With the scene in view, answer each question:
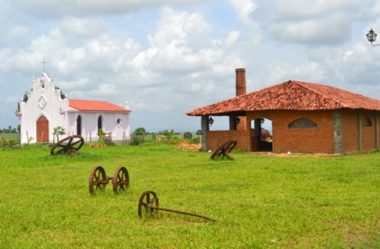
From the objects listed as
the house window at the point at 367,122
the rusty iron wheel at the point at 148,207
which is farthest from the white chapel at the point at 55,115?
the rusty iron wheel at the point at 148,207

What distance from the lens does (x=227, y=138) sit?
1340 inches

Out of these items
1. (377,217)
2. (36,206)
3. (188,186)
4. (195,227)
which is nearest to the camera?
(195,227)

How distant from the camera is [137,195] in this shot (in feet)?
45.9

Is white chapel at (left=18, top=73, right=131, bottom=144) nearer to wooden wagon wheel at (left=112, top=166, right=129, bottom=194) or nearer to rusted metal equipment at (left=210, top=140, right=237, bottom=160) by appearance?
rusted metal equipment at (left=210, top=140, right=237, bottom=160)

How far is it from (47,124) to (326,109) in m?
26.2

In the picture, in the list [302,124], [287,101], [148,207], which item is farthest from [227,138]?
[148,207]

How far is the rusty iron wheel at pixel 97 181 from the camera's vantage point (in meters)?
13.8

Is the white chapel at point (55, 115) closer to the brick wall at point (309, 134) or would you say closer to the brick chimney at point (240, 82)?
the brick chimney at point (240, 82)

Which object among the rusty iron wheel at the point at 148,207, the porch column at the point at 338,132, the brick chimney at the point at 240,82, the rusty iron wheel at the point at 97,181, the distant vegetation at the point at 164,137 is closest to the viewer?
the rusty iron wheel at the point at 148,207

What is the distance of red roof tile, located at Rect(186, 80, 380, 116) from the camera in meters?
30.2

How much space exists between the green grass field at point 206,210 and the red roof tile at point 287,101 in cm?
1047

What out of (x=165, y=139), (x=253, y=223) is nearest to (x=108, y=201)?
(x=253, y=223)

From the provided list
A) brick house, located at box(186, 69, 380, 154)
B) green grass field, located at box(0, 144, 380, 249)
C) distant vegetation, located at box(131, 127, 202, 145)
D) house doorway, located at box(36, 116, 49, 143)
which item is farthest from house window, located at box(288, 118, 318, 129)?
house doorway, located at box(36, 116, 49, 143)

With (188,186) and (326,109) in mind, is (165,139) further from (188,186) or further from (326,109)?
(188,186)
